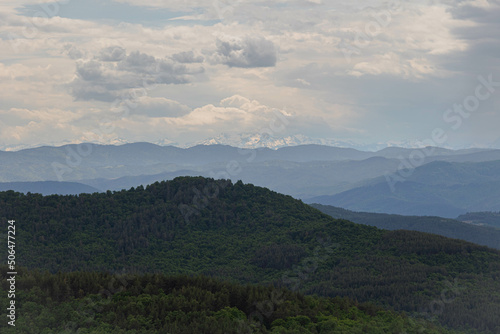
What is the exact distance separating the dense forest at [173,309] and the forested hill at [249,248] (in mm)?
35301

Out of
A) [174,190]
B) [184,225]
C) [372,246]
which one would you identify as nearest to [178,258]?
[184,225]

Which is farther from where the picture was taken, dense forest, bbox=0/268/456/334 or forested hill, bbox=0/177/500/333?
forested hill, bbox=0/177/500/333

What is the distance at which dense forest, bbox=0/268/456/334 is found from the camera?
5572 cm

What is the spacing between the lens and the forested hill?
108 m

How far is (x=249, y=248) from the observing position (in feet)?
473

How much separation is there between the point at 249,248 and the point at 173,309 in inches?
3268

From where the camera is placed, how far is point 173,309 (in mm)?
61844

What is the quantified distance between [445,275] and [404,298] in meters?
16.3

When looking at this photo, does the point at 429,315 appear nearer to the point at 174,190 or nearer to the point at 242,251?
the point at 242,251

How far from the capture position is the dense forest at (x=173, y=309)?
55.7 m

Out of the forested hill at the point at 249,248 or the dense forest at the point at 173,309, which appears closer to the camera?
the dense forest at the point at 173,309

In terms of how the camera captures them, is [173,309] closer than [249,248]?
Yes

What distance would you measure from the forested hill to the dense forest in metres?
35.3

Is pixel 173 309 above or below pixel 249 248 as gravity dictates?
above
